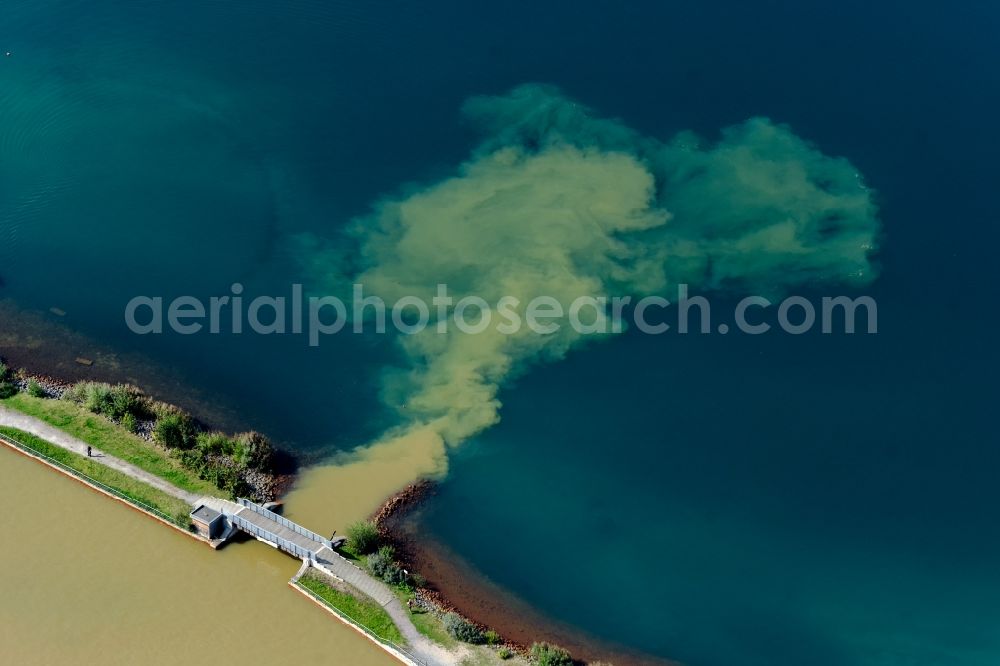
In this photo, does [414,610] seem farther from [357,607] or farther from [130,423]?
[130,423]

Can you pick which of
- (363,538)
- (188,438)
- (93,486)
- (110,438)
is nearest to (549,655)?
(363,538)

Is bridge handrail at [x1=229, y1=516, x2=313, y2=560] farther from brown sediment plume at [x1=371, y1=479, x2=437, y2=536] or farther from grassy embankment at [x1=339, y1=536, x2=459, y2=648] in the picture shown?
brown sediment plume at [x1=371, y1=479, x2=437, y2=536]

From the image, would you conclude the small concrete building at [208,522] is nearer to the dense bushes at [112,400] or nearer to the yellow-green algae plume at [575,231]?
the dense bushes at [112,400]

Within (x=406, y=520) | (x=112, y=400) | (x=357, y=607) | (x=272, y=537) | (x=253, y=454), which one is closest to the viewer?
(x=357, y=607)

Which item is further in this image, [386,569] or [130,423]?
[130,423]

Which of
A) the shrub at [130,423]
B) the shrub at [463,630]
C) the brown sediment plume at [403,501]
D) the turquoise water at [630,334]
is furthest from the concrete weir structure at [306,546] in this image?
the shrub at [130,423]

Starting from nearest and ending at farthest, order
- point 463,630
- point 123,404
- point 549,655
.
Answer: point 549,655 < point 463,630 < point 123,404

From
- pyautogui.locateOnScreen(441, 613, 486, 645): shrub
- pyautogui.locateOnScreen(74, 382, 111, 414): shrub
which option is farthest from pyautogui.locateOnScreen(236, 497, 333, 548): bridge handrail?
pyautogui.locateOnScreen(74, 382, 111, 414): shrub
